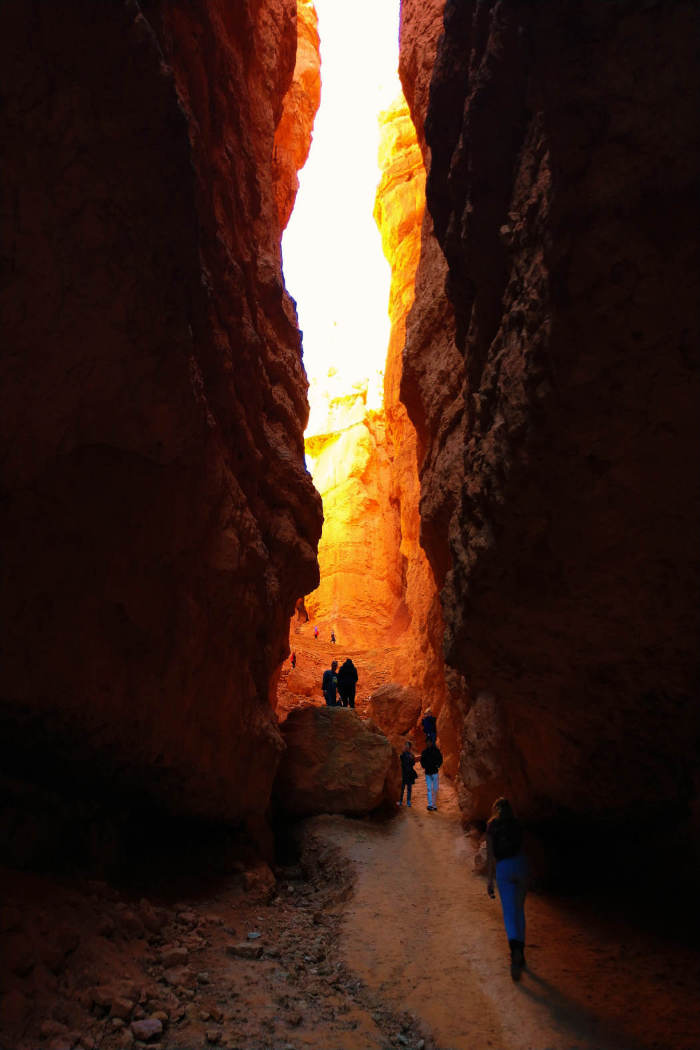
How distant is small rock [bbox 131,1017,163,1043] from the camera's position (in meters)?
3.95

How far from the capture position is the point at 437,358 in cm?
965

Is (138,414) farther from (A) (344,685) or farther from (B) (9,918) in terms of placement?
(A) (344,685)

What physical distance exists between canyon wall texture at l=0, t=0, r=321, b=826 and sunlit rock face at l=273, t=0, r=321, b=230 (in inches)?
167

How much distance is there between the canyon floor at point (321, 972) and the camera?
4.04m

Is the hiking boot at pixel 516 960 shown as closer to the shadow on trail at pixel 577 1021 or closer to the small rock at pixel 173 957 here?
the shadow on trail at pixel 577 1021

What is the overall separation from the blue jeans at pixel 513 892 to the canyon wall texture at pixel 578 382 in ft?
3.89

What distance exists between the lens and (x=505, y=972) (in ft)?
16.7

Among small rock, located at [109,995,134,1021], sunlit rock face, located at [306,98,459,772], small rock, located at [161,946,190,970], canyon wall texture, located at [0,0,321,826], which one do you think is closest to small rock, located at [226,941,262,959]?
small rock, located at [161,946,190,970]

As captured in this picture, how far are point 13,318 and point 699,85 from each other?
155 inches

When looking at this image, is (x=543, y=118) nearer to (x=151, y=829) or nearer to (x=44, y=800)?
(x=44, y=800)

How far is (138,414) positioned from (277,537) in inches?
159

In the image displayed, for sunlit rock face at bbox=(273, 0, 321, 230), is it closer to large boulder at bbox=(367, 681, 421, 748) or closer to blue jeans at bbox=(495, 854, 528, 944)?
large boulder at bbox=(367, 681, 421, 748)

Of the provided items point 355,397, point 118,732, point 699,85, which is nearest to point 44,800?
point 118,732

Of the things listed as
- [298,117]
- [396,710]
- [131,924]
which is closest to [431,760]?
[396,710]
